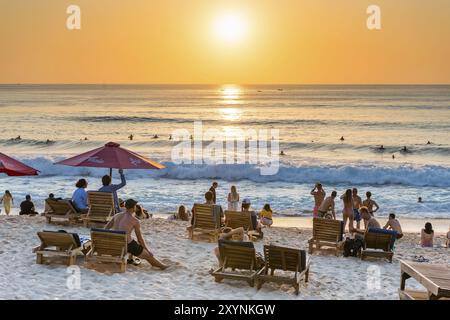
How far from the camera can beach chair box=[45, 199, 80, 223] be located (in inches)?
498

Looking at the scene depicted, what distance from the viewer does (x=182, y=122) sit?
230 feet

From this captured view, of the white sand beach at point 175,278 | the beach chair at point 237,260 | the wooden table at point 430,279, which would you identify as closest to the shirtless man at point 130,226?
the white sand beach at point 175,278

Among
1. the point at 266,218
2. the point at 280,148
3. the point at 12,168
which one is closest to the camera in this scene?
the point at 12,168

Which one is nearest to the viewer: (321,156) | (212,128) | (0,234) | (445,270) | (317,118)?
(445,270)

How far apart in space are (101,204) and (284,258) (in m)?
5.10

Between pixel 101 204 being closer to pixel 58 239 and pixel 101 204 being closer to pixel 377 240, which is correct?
pixel 58 239

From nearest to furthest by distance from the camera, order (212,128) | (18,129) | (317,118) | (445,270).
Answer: (445,270), (18,129), (212,128), (317,118)

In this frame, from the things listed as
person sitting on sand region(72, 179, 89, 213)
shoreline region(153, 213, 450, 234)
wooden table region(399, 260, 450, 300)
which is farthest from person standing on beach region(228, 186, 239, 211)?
wooden table region(399, 260, 450, 300)

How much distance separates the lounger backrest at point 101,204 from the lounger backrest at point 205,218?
6.17 feet

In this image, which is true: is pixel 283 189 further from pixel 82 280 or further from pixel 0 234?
pixel 82 280

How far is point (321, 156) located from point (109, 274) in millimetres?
33664

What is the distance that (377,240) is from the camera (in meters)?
11.5

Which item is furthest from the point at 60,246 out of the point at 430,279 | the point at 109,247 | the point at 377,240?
the point at 377,240

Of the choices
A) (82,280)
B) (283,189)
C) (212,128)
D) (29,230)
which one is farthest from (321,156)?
(82,280)
